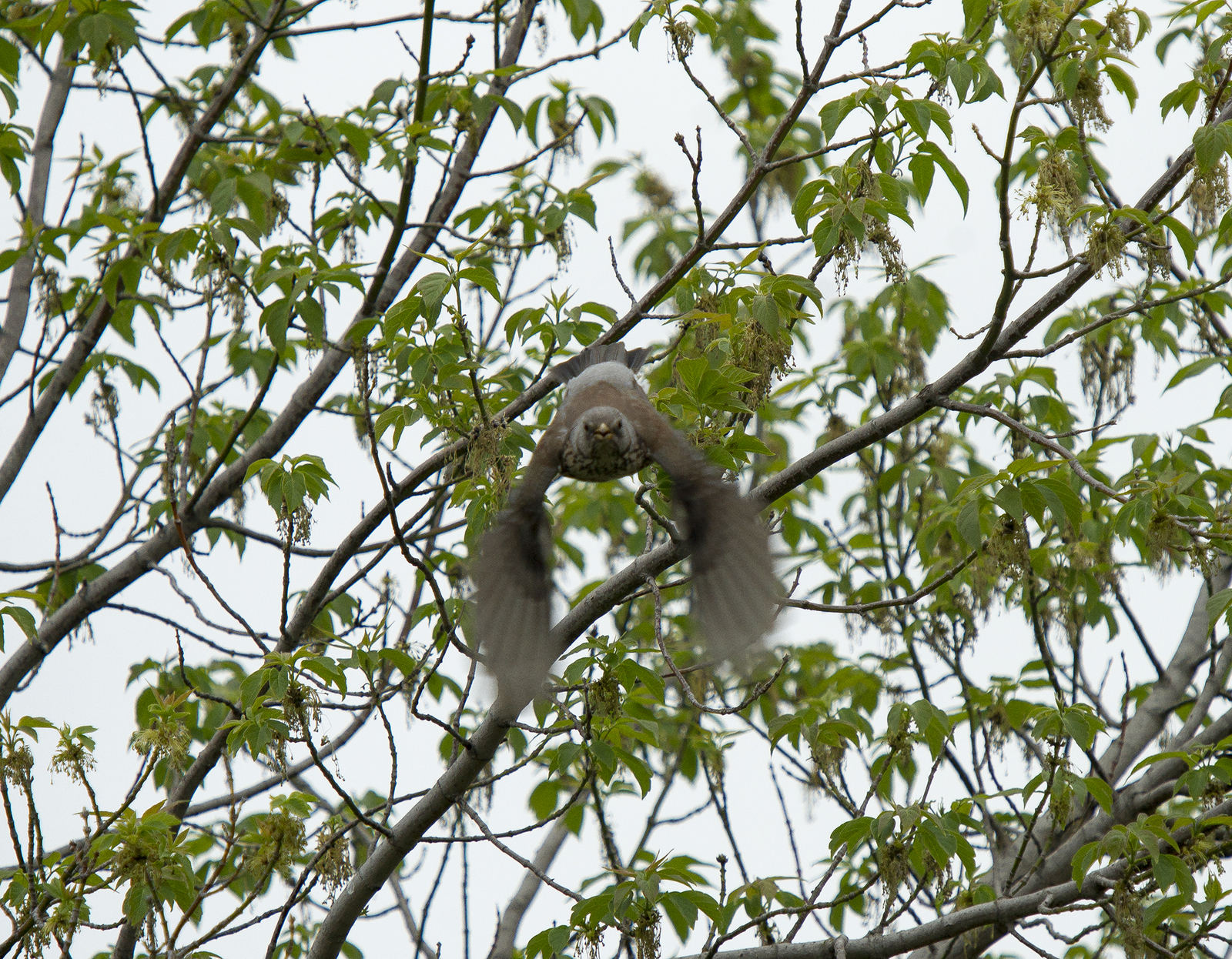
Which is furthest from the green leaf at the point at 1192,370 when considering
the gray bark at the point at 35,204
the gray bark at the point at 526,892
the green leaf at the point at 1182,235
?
the gray bark at the point at 35,204

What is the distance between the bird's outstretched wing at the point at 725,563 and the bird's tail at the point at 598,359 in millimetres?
1340

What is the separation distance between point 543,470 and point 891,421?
5.00 ft

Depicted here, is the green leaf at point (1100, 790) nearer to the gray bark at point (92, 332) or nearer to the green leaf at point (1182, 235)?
the green leaf at point (1182, 235)

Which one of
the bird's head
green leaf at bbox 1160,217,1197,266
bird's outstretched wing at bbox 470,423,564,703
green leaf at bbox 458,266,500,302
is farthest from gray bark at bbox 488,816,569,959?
green leaf at bbox 1160,217,1197,266

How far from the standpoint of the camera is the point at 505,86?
5711 millimetres

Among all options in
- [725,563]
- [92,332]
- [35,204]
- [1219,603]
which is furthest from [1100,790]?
[35,204]

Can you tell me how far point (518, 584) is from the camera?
4.38 m

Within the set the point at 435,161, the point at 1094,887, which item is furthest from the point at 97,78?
the point at 1094,887

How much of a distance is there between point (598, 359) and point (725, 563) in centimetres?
167

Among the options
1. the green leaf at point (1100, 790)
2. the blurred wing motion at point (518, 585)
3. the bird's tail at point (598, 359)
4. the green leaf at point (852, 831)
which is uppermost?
the bird's tail at point (598, 359)

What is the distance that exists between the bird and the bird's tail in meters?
0.30

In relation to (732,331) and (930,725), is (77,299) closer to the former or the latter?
(732,331)

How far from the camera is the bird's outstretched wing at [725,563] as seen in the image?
398cm

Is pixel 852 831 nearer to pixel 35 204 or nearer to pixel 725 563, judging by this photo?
pixel 725 563
